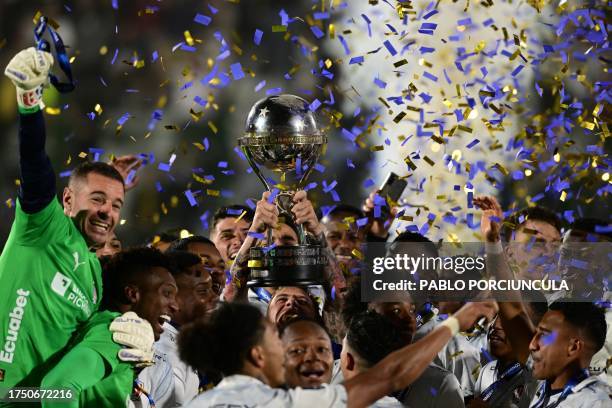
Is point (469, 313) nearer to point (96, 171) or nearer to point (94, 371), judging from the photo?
point (94, 371)

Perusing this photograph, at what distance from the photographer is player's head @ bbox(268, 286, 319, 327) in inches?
211

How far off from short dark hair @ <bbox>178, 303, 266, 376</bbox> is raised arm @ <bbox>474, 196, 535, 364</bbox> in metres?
1.61

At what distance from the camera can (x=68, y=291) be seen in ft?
14.5

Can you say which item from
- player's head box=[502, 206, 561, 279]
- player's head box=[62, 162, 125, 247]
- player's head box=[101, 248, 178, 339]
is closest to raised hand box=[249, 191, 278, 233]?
player's head box=[62, 162, 125, 247]

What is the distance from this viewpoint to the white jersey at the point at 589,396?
4578 millimetres

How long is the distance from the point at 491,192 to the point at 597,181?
73 centimetres

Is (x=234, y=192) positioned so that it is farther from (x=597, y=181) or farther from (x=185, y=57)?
(x=597, y=181)

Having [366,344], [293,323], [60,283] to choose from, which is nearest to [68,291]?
[60,283]

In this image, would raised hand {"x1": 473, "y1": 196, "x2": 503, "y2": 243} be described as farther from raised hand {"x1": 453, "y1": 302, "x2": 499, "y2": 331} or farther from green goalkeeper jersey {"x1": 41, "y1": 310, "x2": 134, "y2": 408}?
green goalkeeper jersey {"x1": 41, "y1": 310, "x2": 134, "y2": 408}

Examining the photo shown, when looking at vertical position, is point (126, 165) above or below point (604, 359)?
above

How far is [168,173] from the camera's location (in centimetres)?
941

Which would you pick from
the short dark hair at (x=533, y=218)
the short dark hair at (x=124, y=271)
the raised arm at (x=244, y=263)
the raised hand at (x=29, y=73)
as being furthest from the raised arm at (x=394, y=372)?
the short dark hair at (x=533, y=218)

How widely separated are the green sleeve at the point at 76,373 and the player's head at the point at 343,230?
8.91 feet

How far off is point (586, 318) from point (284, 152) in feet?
4.67
